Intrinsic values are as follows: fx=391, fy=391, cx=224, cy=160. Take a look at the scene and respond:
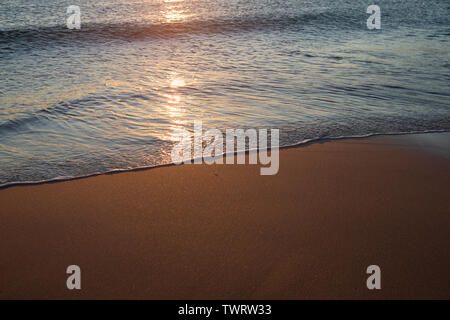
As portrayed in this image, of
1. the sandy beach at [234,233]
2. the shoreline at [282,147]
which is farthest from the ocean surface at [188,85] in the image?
the sandy beach at [234,233]

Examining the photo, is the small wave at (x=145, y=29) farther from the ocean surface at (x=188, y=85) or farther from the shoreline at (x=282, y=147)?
the shoreline at (x=282, y=147)

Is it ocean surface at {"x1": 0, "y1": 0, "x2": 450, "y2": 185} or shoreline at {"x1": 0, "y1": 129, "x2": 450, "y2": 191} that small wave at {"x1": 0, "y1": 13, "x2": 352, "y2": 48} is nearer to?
ocean surface at {"x1": 0, "y1": 0, "x2": 450, "y2": 185}

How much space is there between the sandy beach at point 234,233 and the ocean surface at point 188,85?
0.53 metres

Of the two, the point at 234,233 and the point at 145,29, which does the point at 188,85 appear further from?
the point at 145,29

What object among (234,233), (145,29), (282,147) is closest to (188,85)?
(282,147)

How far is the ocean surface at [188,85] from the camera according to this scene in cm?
397

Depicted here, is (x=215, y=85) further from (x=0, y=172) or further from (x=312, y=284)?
(x=312, y=284)

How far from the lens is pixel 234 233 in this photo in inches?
101

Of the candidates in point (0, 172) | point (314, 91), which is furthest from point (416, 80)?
point (0, 172)

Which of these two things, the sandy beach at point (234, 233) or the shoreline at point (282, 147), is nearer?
the sandy beach at point (234, 233)

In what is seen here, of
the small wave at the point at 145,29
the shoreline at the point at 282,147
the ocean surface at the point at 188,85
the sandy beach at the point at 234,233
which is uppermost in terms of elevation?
the small wave at the point at 145,29

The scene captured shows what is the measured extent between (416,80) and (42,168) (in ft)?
18.7

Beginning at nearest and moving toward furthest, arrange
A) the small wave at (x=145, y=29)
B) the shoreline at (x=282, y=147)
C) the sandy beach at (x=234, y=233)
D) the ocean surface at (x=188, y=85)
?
the sandy beach at (x=234, y=233) < the shoreline at (x=282, y=147) < the ocean surface at (x=188, y=85) < the small wave at (x=145, y=29)

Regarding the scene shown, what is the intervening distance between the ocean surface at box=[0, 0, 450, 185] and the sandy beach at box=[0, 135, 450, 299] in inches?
20.9
